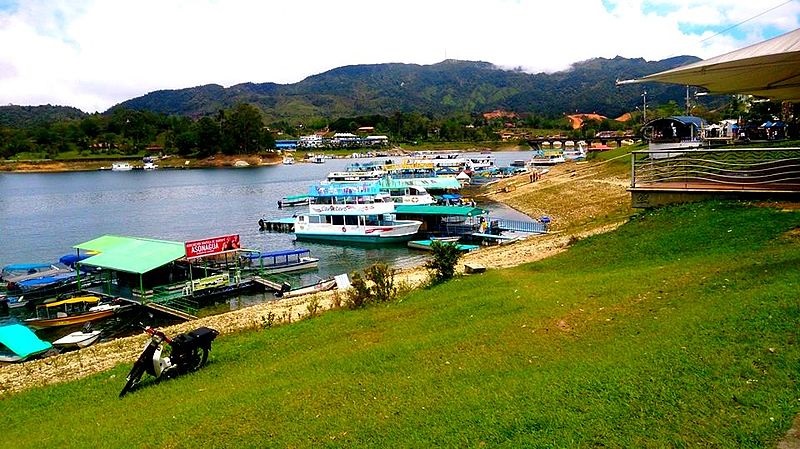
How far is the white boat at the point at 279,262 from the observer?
33.8m

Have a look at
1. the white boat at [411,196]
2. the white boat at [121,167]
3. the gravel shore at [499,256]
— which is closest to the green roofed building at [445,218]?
the gravel shore at [499,256]

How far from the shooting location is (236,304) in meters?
27.9

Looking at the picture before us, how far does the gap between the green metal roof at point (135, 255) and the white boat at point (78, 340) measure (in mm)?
3381

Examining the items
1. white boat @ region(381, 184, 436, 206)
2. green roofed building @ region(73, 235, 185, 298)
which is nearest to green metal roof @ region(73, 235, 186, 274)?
green roofed building @ region(73, 235, 185, 298)

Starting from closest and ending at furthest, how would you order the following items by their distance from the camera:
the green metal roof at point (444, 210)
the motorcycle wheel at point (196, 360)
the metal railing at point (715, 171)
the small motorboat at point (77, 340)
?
the motorcycle wheel at point (196, 360)
the metal railing at point (715, 171)
the small motorboat at point (77, 340)
the green metal roof at point (444, 210)

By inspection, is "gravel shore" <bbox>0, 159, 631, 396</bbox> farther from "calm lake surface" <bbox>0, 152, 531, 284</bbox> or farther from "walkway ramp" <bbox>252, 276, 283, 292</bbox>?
"calm lake surface" <bbox>0, 152, 531, 284</bbox>

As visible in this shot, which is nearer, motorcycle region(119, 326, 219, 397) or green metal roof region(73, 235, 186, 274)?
motorcycle region(119, 326, 219, 397)

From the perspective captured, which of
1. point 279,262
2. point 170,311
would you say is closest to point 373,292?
point 170,311

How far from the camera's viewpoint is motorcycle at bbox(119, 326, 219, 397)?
10438 millimetres

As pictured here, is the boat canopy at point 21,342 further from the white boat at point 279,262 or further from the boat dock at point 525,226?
the boat dock at point 525,226

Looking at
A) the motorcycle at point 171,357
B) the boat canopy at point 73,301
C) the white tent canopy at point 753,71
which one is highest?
the white tent canopy at point 753,71

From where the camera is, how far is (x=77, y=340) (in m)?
22.5

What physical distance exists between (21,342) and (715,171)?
25.7m

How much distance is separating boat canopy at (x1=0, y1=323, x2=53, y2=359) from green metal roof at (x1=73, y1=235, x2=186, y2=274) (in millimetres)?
4883
